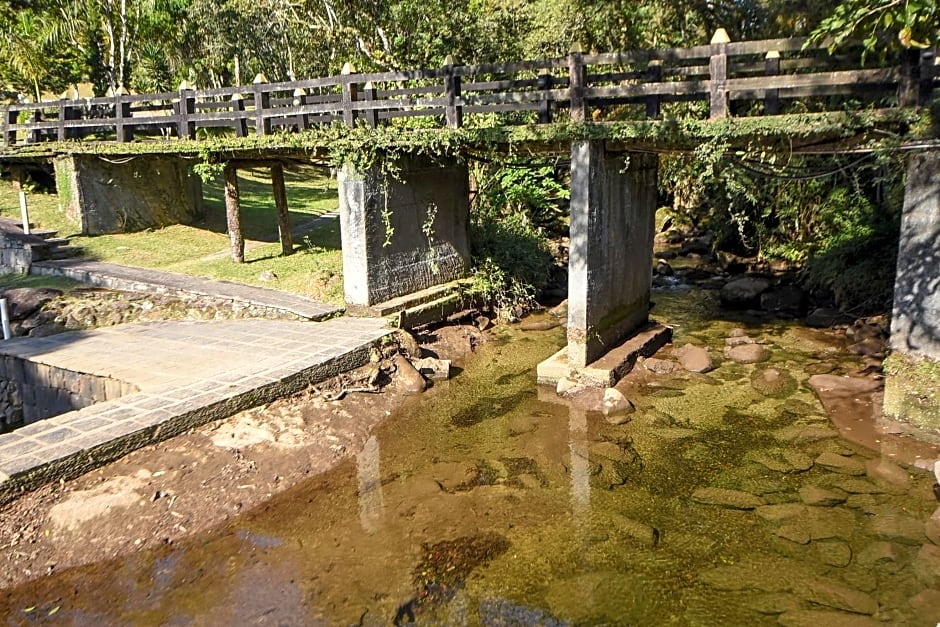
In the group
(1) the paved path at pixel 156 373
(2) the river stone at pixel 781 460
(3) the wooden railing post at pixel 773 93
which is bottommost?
(2) the river stone at pixel 781 460

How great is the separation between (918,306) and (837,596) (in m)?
4.67

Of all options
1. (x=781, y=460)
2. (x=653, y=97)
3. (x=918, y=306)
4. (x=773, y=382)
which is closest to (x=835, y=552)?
(x=781, y=460)

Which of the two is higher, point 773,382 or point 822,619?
point 773,382

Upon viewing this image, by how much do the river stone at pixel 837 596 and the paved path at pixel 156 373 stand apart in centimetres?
670

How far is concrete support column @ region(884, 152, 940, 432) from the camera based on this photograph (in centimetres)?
892

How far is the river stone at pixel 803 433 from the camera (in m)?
9.21

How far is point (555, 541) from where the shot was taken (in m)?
7.07

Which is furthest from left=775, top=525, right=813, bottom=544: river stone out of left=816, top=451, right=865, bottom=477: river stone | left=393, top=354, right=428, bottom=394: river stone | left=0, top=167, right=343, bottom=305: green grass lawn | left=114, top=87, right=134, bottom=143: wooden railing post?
left=114, top=87, right=134, bottom=143: wooden railing post

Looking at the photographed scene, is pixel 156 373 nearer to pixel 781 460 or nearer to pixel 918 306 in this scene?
pixel 781 460

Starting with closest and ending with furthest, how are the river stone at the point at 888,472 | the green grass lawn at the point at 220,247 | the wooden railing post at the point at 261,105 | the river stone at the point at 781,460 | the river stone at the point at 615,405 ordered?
the river stone at the point at 888,472 → the river stone at the point at 781,460 → the river stone at the point at 615,405 → the wooden railing post at the point at 261,105 → the green grass lawn at the point at 220,247

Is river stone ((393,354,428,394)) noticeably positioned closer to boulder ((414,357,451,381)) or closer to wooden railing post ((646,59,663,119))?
boulder ((414,357,451,381))

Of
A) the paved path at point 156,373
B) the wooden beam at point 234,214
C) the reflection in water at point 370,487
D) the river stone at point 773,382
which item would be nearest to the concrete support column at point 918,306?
the river stone at point 773,382

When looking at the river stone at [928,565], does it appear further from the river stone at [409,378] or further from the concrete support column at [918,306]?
the river stone at [409,378]

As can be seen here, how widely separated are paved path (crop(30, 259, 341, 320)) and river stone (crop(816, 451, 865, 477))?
27.0 feet
